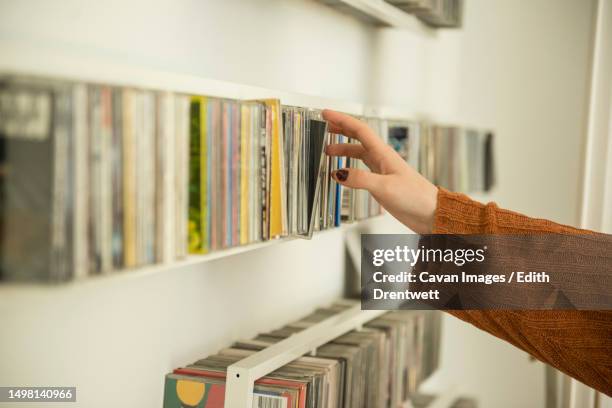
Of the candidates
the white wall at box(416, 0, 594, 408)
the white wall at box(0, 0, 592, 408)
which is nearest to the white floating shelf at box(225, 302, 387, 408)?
the white wall at box(0, 0, 592, 408)

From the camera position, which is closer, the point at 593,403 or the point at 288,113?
the point at 288,113

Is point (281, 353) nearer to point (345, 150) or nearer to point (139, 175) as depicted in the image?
point (345, 150)

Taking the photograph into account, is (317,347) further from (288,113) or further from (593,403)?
(593,403)

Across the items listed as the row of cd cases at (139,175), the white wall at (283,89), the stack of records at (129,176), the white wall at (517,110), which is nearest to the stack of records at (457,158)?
the white wall at (283,89)

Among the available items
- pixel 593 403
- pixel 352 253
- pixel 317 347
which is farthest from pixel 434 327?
pixel 317 347

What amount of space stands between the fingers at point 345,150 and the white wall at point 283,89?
0.32 m

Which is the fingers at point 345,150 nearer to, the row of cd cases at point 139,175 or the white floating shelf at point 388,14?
the row of cd cases at point 139,175

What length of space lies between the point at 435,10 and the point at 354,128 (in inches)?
36.2

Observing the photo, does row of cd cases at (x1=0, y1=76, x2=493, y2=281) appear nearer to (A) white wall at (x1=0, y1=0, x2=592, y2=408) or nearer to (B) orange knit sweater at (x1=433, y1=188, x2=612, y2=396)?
(A) white wall at (x1=0, y1=0, x2=592, y2=408)

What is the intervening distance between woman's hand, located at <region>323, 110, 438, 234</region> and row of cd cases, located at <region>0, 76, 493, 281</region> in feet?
0.20

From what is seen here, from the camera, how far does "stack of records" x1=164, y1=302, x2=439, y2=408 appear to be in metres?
1.37

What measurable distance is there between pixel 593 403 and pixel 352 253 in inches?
34.8

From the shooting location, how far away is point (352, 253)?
2242mm

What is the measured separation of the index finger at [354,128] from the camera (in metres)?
1.35
